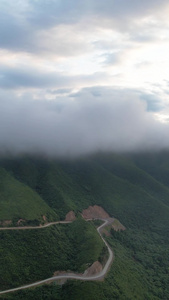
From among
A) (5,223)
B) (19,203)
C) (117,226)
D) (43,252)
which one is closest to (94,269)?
(43,252)

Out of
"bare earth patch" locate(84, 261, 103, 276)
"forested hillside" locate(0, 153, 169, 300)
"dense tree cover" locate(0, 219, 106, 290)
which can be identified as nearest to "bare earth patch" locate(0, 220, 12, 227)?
"forested hillside" locate(0, 153, 169, 300)

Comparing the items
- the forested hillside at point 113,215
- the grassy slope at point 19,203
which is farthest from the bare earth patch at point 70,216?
the grassy slope at point 19,203

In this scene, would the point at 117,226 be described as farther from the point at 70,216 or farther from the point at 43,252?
the point at 43,252

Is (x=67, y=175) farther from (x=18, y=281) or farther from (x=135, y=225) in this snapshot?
(x=18, y=281)

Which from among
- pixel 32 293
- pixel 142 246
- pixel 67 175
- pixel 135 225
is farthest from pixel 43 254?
pixel 67 175

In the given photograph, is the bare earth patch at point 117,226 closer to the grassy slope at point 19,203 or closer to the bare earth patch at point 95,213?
the bare earth patch at point 95,213

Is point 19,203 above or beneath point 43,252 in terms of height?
above
